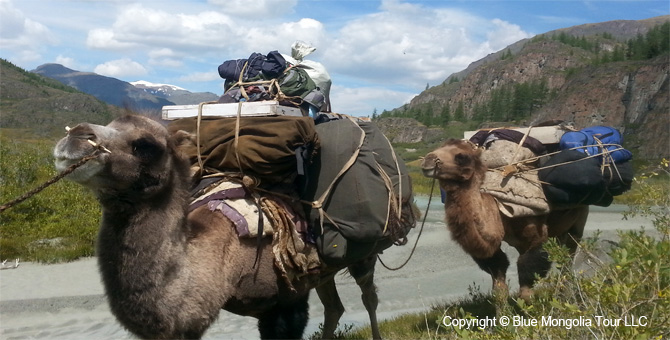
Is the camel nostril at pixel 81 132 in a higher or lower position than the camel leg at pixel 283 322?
higher

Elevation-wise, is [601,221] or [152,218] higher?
[152,218]

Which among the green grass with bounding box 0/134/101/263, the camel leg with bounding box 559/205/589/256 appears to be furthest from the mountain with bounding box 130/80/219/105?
the camel leg with bounding box 559/205/589/256

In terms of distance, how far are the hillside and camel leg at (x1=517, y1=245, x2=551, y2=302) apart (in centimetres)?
4955

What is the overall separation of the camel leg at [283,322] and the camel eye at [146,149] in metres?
1.82

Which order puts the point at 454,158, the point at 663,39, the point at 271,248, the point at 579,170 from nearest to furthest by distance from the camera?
the point at 271,248
the point at 454,158
the point at 579,170
the point at 663,39

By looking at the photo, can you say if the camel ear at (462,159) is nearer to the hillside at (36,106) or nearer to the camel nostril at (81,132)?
the camel nostril at (81,132)

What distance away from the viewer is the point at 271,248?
16.0 ft

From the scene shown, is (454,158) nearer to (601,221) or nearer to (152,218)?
(152,218)

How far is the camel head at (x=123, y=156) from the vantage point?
3639mm

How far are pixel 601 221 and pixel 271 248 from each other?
20543 mm

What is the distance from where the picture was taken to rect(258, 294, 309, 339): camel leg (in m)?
5.25

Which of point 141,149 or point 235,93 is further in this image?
point 235,93

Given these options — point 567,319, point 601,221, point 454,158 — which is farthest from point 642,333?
point 601,221

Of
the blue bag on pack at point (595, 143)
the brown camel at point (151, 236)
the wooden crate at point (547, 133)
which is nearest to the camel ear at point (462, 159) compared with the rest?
the wooden crate at point (547, 133)
